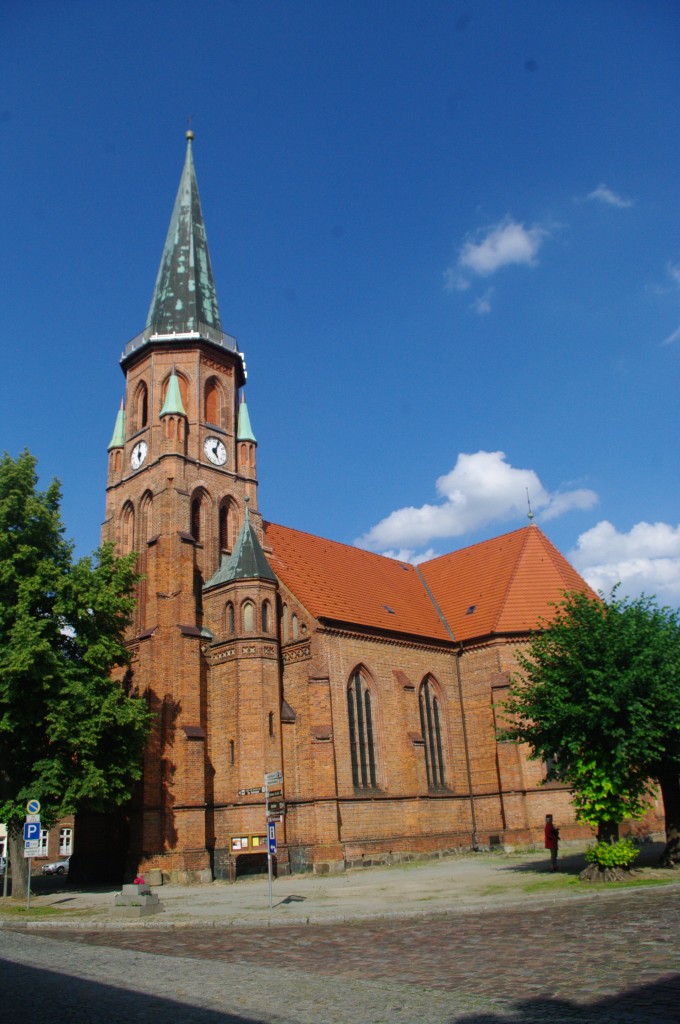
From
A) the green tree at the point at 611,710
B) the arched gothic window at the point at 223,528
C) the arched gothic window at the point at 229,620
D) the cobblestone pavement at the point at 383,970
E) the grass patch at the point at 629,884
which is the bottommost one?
the grass patch at the point at 629,884

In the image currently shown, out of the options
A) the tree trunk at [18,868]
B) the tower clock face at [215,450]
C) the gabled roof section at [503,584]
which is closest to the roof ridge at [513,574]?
the gabled roof section at [503,584]

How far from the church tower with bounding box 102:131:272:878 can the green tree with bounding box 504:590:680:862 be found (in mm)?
12059

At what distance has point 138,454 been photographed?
34438 millimetres

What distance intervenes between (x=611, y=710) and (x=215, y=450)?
20.9 meters

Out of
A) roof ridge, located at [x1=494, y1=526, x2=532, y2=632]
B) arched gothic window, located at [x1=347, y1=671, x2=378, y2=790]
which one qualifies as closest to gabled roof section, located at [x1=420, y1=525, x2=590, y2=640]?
roof ridge, located at [x1=494, y1=526, x2=532, y2=632]

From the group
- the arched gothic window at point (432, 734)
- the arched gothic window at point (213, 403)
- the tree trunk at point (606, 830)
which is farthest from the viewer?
the arched gothic window at point (213, 403)

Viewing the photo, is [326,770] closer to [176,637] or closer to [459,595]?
[176,637]

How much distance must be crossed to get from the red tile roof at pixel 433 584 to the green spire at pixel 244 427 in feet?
13.0

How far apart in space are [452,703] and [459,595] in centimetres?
572

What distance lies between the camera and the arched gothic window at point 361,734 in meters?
29.8

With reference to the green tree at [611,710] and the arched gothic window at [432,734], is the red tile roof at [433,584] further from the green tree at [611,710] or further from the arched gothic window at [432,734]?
the green tree at [611,710]

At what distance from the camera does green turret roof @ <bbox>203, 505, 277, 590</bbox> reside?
96.6 ft

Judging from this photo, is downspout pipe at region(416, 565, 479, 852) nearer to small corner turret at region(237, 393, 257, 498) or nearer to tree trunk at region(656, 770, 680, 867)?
small corner turret at region(237, 393, 257, 498)

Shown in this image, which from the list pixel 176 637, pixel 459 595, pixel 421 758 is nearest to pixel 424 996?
pixel 176 637
